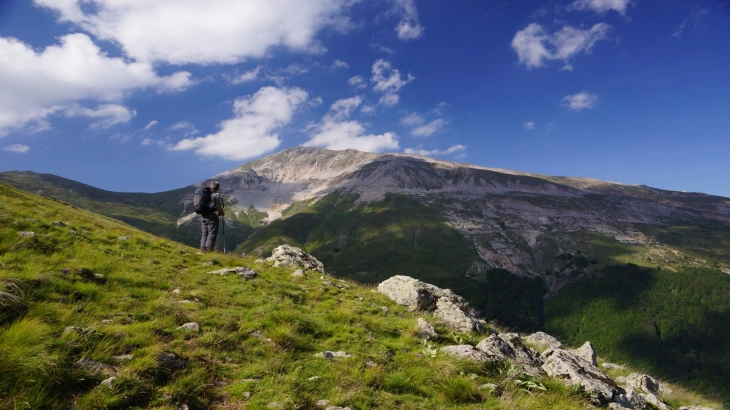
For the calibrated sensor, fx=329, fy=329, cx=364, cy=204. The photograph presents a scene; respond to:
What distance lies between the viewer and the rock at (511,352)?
34.8 feet

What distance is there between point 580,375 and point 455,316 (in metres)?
5.26

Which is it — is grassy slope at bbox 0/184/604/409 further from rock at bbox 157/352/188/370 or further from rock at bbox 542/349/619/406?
rock at bbox 542/349/619/406

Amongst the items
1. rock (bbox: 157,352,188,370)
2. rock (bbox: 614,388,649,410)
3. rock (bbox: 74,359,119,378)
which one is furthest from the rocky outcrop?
rock (bbox: 74,359,119,378)

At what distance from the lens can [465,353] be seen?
10.1 metres

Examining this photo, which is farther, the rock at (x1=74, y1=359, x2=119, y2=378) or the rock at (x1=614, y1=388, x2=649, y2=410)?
the rock at (x1=614, y1=388, x2=649, y2=410)

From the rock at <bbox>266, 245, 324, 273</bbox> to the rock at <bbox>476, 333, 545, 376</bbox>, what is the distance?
42.3 ft

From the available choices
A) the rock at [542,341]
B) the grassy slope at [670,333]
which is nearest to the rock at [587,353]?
the rock at [542,341]

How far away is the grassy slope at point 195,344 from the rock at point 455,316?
1414mm

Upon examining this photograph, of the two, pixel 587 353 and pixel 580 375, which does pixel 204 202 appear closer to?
pixel 580 375

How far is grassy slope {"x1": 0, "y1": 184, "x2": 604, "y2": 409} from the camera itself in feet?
19.6

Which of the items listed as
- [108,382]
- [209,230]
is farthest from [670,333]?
[108,382]

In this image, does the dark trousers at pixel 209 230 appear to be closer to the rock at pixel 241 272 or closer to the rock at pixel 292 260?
the rock at pixel 292 260

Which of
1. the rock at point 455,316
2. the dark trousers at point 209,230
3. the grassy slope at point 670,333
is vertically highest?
the dark trousers at point 209,230

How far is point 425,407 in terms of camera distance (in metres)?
7.45
